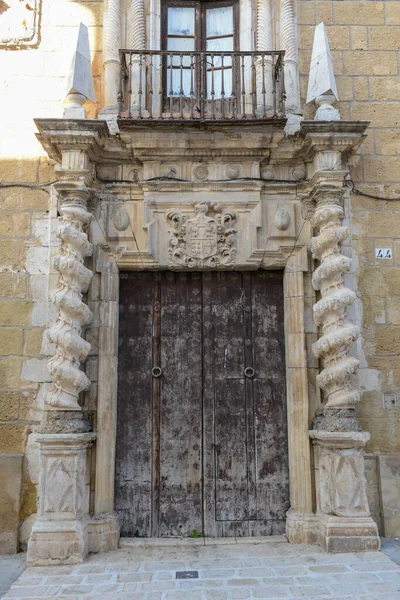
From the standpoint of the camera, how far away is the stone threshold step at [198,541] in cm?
442

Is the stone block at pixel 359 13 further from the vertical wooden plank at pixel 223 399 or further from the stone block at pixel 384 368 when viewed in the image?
the stone block at pixel 384 368

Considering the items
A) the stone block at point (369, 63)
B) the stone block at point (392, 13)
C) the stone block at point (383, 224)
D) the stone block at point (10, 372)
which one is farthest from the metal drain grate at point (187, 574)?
the stone block at point (392, 13)

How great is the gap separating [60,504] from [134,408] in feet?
3.33

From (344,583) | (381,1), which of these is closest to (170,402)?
(344,583)

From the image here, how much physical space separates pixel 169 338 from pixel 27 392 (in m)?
1.34

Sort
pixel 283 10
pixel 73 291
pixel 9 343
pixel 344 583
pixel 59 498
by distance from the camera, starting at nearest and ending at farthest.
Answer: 1. pixel 344 583
2. pixel 59 498
3. pixel 73 291
4. pixel 9 343
5. pixel 283 10

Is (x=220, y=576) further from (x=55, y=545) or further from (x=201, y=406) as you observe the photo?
(x=201, y=406)

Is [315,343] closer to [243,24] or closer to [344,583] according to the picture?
[344,583]

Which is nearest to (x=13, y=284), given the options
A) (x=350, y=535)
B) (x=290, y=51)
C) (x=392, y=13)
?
(x=290, y=51)

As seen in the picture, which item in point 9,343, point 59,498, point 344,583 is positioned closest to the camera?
point 344,583

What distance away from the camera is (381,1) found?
5402 millimetres

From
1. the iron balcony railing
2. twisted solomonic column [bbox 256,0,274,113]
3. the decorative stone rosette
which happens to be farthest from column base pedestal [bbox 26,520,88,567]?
twisted solomonic column [bbox 256,0,274,113]

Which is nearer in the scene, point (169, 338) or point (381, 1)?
point (169, 338)

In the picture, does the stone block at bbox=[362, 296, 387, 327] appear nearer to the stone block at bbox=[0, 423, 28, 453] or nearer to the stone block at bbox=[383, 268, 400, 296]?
the stone block at bbox=[383, 268, 400, 296]
